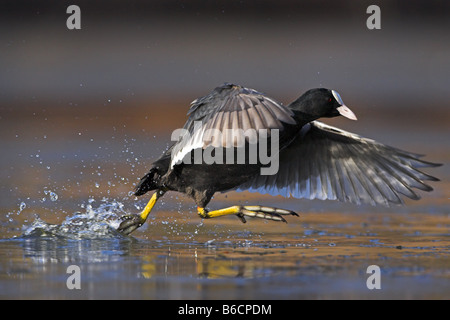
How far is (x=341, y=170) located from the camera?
696cm

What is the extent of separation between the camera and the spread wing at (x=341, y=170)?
669 centimetres

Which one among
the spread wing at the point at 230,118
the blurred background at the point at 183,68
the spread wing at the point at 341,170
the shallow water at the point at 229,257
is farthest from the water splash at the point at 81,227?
the blurred background at the point at 183,68

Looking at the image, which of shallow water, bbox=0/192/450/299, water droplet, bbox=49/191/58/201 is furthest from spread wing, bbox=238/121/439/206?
water droplet, bbox=49/191/58/201

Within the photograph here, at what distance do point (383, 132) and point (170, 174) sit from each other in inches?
243

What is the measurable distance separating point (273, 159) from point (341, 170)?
70 cm

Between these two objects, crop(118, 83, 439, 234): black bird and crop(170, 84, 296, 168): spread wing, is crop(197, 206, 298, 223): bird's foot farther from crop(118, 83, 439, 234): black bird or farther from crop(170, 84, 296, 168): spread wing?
crop(170, 84, 296, 168): spread wing

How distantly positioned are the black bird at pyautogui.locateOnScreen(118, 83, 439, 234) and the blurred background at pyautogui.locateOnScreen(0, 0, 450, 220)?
11.4 feet

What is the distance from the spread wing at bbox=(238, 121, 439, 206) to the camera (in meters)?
6.69

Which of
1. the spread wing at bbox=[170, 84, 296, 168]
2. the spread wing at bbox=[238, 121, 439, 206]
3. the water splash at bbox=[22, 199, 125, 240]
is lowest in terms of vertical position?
the water splash at bbox=[22, 199, 125, 240]

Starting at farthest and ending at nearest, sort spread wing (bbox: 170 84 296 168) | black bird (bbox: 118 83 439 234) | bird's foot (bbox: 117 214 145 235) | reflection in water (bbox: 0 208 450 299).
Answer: bird's foot (bbox: 117 214 145 235) → black bird (bbox: 118 83 439 234) → spread wing (bbox: 170 84 296 168) → reflection in water (bbox: 0 208 450 299)

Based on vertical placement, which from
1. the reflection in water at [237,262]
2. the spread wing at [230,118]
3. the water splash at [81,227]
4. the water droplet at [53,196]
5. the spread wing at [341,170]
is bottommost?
the reflection in water at [237,262]

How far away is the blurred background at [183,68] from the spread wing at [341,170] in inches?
133

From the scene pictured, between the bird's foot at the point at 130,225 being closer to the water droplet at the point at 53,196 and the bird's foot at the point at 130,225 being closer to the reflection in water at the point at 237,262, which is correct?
the reflection in water at the point at 237,262

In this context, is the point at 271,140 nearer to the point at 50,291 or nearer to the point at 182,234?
the point at 182,234
